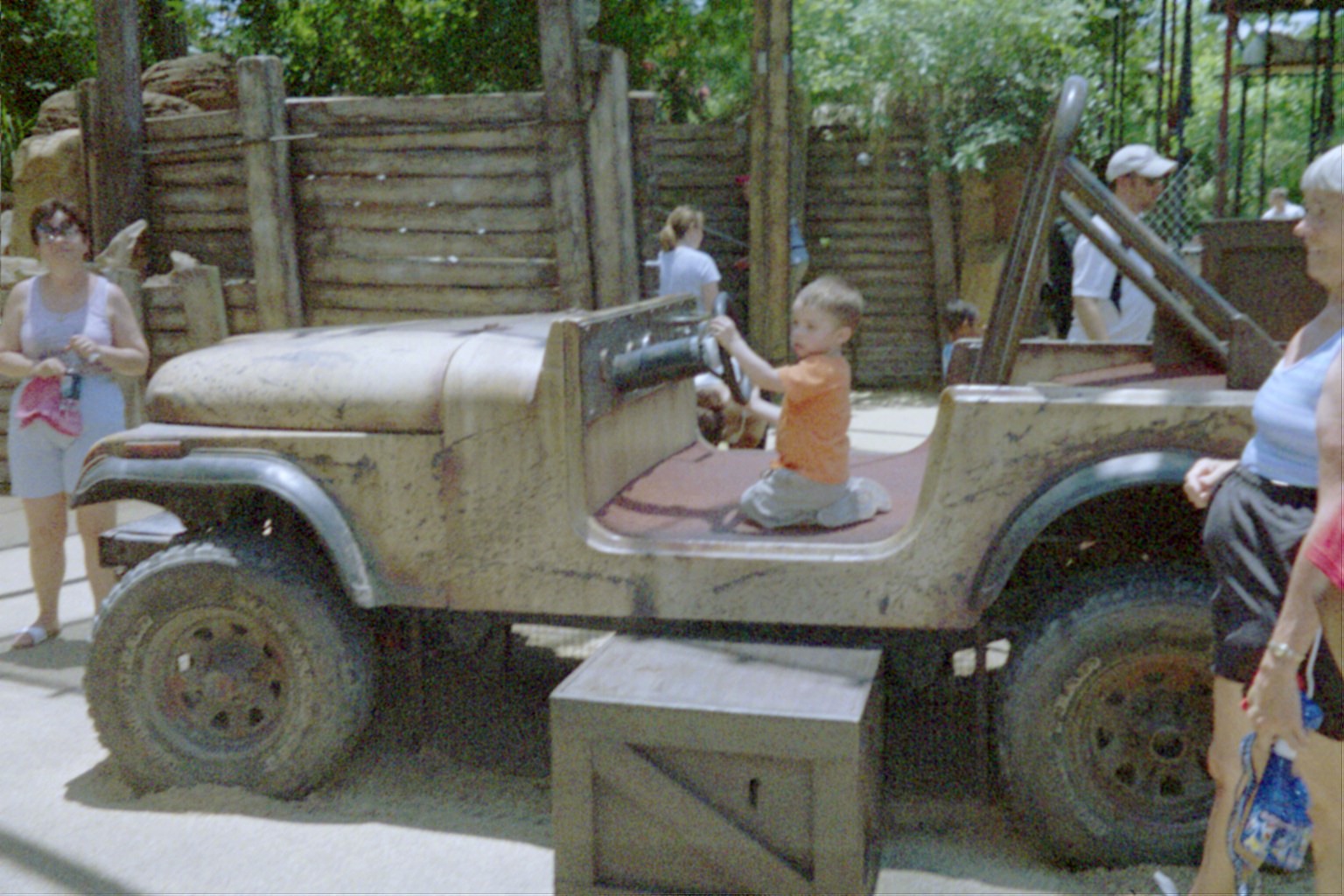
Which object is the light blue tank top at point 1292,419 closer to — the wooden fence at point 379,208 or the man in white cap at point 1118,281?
the man in white cap at point 1118,281

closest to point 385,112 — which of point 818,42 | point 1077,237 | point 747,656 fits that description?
point 1077,237

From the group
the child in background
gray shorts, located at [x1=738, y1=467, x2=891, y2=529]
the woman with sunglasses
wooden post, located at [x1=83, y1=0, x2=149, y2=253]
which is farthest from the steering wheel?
wooden post, located at [x1=83, y1=0, x2=149, y2=253]

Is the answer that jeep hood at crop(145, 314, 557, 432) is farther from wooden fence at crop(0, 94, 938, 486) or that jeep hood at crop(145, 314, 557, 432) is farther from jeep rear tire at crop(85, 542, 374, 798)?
wooden fence at crop(0, 94, 938, 486)

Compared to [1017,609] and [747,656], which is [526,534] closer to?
[747,656]

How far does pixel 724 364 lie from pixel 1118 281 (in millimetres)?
2287

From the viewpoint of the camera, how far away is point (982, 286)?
12.2 m

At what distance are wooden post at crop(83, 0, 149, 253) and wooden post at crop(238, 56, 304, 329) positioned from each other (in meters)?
1.11

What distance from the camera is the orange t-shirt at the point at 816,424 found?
347 cm

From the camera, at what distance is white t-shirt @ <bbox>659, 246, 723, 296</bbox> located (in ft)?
25.6

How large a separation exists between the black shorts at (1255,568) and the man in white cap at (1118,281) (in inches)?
89.0

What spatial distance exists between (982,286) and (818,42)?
163 inches

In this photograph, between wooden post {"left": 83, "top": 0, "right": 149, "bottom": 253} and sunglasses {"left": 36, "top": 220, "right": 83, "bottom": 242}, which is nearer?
sunglasses {"left": 36, "top": 220, "right": 83, "bottom": 242}

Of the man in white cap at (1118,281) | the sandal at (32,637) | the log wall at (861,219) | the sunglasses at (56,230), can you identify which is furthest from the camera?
the log wall at (861,219)

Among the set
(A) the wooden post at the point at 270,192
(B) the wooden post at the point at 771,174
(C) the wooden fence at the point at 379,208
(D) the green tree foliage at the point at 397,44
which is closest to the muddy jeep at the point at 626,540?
(C) the wooden fence at the point at 379,208
